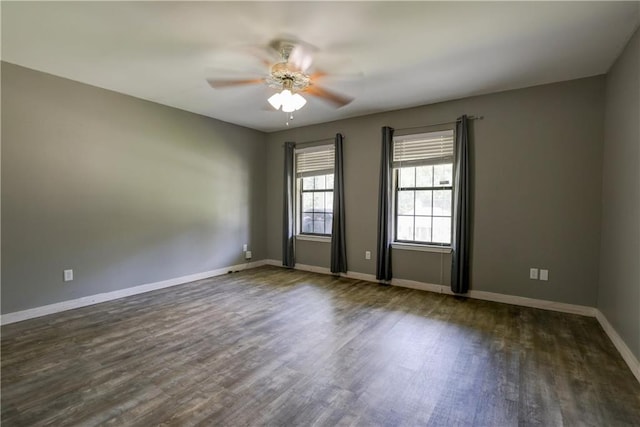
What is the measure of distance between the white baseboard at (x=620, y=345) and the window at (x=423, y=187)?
175 cm

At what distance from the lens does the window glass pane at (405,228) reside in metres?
4.70

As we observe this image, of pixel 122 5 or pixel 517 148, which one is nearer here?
pixel 122 5

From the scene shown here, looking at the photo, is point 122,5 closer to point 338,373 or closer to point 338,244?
point 338,373

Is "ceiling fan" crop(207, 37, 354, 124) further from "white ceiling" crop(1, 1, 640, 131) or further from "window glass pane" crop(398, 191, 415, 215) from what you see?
"window glass pane" crop(398, 191, 415, 215)

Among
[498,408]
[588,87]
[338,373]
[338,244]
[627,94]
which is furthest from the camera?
[338,244]

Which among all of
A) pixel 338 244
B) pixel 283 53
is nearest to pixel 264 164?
pixel 338 244

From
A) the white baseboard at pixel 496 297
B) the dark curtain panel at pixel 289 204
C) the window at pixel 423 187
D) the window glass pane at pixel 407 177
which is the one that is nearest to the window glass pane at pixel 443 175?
the window at pixel 423 187

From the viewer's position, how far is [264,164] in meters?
6.15

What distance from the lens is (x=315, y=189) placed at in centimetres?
573

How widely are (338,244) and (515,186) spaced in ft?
8.83

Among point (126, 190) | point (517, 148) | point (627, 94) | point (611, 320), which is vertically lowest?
point (611, 320)

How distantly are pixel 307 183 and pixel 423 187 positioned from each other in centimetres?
222

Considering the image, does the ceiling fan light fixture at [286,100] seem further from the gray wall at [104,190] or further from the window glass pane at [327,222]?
the window glass pane at [327,222]

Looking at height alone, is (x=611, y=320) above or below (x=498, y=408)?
above
